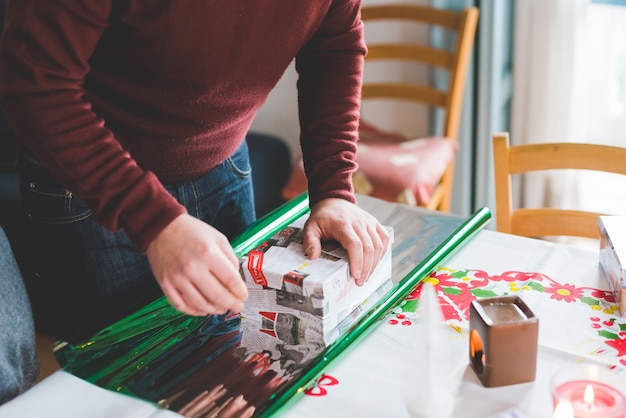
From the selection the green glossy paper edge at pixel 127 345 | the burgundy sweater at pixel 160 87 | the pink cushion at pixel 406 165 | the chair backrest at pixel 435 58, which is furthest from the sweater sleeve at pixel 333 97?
the chair backrest at pixel 435 58

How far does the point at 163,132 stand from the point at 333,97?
10.8 inches

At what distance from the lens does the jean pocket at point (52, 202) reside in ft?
3.74

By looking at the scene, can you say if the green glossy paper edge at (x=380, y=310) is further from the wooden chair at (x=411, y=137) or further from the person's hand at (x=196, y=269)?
the wooden chair at (x=411, y=137)

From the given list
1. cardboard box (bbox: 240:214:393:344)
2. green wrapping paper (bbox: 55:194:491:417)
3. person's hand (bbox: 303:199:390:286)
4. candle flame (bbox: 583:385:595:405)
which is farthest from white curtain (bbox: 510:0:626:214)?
candle flame (bbox: 583:385:595:405)

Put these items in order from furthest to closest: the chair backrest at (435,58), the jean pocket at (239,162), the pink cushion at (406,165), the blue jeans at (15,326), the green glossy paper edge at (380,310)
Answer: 1. the chair backrest at (435,58)
2. the pink cushion at (406,165)
3. the jean pocket at (239,162)
4. the blue jeans at (15,326)
5. the green glossy paper edge at (380,310)

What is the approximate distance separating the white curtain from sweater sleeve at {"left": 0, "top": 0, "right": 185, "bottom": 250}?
1.74m

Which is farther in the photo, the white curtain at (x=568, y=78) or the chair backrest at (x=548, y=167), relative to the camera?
the white curtain at (x=568, y=78)

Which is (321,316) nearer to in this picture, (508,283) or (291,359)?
(291,359)

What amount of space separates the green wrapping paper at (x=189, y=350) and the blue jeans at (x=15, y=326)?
15 centimetres

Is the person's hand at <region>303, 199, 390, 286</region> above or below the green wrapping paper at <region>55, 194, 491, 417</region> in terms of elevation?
above

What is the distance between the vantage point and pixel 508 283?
1.11m

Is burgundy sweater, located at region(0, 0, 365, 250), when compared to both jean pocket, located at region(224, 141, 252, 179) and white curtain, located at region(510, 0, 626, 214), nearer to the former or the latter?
jean pocket, located at region(224, 141, 252, 179)

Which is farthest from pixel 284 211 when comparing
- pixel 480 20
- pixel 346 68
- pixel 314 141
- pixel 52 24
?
pixel 480 20

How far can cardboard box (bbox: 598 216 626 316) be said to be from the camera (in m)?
1.02
